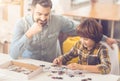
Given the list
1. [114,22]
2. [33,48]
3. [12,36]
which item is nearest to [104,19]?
[114,22]

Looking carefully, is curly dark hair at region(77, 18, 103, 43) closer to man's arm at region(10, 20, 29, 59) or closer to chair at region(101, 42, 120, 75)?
chair at region(101, 42, 120, 75)

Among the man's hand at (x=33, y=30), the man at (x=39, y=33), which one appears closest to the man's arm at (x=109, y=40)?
the man at (x=39, y=33)

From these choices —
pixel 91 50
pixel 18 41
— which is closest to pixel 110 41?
pixel 91 50

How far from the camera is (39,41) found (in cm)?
158

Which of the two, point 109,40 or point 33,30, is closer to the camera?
point 109,40

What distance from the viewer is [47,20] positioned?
1.54 meters

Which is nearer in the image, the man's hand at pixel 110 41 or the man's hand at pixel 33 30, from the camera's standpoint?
the man's hand at pixel 110 41

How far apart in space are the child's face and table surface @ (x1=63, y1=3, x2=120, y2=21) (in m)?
0.13

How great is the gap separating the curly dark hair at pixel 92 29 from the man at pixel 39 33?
0.31ft

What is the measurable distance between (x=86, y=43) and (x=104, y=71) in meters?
0.18

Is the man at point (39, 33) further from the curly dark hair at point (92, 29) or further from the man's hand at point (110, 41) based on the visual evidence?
the man's hand at point (110, 41)

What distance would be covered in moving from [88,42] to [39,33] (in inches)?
12.5

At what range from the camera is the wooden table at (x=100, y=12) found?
136 cm

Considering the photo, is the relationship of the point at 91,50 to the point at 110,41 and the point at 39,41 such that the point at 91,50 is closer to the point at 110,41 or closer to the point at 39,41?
the point at 110,41
